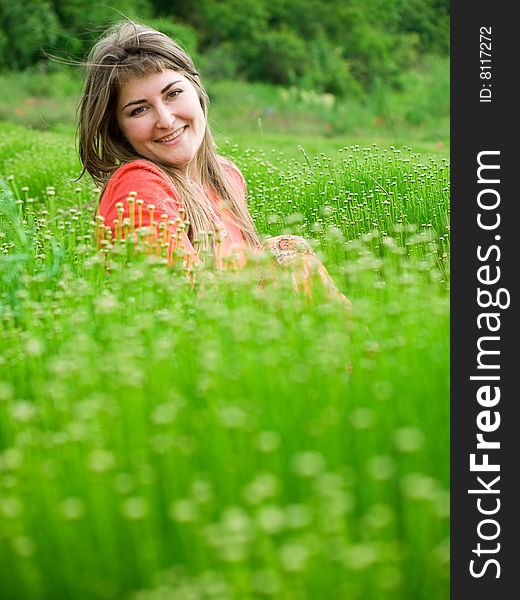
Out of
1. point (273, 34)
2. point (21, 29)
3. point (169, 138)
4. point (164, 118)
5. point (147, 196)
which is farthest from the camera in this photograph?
point (273, 34)

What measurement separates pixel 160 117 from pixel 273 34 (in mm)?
18128

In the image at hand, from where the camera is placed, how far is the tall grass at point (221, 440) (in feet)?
5.17

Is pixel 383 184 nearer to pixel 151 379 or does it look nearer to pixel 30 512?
pixel 151 379

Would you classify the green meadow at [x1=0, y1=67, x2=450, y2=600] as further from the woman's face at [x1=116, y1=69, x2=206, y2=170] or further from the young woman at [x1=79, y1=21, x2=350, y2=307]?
the woman's face at [x1=116, y1=69, x2=206, y2=170]

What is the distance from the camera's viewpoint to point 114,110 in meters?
4.12

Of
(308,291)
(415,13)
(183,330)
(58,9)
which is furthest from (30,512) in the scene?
(415,13)

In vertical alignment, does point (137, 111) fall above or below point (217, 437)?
above

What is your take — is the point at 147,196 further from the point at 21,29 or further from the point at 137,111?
the point at 21,29

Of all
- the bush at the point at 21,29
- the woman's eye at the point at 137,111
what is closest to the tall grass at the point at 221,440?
the woman's eye at the point at 137,111

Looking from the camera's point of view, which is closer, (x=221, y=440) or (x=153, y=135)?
(x=221, y=440)

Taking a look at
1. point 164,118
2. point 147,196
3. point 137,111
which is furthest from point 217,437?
point 137,111

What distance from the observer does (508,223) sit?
2658mm

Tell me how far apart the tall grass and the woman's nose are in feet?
3.69

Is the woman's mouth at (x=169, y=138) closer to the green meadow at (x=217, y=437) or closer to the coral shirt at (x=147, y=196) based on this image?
the coral shirt at (x=147, y=196)
